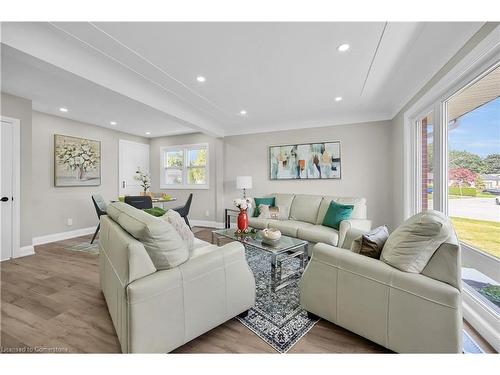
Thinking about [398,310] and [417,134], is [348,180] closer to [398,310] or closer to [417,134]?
[417,134]

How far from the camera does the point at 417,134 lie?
3.09 meters

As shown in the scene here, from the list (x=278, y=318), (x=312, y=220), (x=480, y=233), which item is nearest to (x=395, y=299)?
(x=278, y=318)

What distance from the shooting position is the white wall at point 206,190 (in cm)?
539

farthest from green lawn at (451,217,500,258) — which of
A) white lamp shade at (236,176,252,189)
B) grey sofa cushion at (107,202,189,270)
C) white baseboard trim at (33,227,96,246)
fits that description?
white baseboard trim at (33,227,96,246)

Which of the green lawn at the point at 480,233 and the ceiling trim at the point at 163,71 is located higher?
the ceiling trim at the point at 163,71

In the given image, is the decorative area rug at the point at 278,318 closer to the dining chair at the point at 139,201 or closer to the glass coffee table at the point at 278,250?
the glass coffee table at the point at 278,250

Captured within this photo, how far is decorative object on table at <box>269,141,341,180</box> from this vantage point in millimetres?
4305

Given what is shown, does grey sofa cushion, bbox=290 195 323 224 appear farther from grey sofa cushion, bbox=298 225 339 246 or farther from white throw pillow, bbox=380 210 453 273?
white throw pillow, bbox=380 210 453 273

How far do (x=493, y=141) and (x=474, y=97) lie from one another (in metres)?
0.47

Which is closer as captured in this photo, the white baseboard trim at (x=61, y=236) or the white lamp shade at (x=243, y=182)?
the white baseboard trim at (x=61, y=236)

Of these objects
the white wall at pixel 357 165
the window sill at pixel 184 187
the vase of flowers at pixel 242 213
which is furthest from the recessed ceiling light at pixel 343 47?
the window sill at pixel 184 187

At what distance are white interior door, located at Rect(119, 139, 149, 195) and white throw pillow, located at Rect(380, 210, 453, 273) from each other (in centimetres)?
585

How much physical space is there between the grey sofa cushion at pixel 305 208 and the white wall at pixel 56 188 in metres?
4.40

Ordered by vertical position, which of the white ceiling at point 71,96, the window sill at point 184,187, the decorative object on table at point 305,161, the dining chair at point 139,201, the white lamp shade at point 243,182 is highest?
the white ceiling at point 71,96
